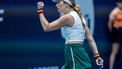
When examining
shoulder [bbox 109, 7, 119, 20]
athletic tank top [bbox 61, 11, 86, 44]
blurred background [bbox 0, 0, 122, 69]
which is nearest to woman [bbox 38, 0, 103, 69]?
athletic tank top [bbox 61, 11, 86, 44]

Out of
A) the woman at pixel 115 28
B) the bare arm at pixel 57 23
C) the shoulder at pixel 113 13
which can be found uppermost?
the bare arm at pixel 57 23

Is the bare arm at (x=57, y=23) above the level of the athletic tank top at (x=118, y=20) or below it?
above

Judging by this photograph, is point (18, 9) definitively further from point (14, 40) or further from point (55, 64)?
point (55, 64)

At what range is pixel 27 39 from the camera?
29.6 ft

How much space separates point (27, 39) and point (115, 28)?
1.63 metres

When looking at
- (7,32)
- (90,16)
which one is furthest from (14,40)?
(90,16)

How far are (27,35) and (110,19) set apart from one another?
4.91 feet

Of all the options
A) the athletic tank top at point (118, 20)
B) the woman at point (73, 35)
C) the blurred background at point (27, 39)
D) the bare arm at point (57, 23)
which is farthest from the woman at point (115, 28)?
the bare arm at point (57, 23)

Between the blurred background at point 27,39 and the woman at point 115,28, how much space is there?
400 millimetres

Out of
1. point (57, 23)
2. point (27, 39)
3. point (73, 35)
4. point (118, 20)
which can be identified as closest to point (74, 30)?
point (73, 35)

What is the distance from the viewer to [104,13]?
9484mm

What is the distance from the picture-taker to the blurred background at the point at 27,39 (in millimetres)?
8930

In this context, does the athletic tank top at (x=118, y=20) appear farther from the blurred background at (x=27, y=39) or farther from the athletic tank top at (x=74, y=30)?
the athletic tank top at (x=74, y=30)

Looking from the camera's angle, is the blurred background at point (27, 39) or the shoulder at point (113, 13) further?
the shoulder at point (113, 13)
